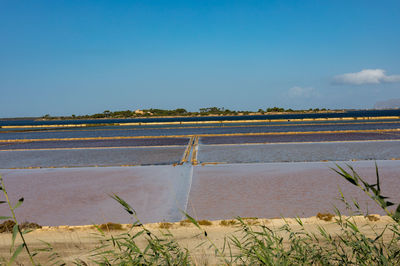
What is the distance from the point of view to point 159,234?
6.12m

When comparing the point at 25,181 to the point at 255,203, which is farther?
the point at 25,181

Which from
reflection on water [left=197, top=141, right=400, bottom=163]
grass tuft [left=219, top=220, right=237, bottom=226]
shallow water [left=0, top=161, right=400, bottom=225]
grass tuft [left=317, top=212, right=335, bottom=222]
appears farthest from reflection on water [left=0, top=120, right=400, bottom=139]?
grass tuft [left=219, top=220, right=237, bottom=226]

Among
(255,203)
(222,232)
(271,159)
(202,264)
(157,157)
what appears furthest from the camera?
(157,157)

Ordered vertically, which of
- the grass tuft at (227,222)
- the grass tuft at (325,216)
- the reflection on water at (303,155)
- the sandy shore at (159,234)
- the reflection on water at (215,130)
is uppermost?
the reflection on water at (215,130)

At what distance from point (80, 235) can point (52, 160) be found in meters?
13.5

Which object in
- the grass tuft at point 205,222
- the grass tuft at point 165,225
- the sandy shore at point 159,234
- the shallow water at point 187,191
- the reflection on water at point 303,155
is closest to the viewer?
the sandy shore at point 159,234

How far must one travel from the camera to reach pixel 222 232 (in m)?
6.14

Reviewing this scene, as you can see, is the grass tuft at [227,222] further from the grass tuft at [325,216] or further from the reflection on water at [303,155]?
the reflection on water at [303,155]

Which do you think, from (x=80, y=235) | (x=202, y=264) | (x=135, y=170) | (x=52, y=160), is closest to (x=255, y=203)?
(x=202, y=264)

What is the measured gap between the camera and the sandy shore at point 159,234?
5.54 meters

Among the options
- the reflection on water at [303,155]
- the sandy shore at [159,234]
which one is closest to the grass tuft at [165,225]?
the sandy shore at [159,234]

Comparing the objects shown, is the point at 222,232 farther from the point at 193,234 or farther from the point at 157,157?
the point at 157,157

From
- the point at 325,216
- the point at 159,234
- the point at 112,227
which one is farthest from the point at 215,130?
the point at 159,234

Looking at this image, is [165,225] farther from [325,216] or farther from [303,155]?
[303,155]
